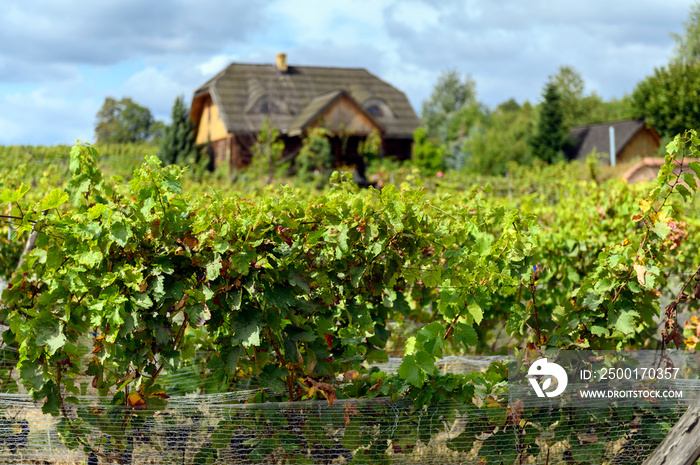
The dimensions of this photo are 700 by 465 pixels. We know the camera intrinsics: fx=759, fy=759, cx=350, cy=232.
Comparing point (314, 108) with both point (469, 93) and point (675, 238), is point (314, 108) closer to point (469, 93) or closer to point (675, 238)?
point (675, 238)

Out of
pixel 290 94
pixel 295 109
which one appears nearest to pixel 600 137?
pixel 295 109

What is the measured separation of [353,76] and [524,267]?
39815 millimetres

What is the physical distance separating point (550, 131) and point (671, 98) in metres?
6.36

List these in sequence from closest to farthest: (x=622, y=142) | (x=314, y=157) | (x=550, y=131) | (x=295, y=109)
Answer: (x=314, y=157) < (x=295, y=109) < (x=622, y=142) < (x=550, y=131)

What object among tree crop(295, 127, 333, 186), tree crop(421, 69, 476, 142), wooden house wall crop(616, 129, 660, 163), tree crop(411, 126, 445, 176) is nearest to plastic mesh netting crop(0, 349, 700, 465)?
tree crop(295, 127, 333, 186)

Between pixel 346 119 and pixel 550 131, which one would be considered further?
pixel 550 131

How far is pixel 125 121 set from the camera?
62969 mm

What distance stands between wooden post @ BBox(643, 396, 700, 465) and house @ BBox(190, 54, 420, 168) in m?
29.9

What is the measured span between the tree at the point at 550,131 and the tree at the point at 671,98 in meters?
4.50

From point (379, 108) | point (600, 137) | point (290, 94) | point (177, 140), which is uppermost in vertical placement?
point (290, 94)

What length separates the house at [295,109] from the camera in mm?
34281

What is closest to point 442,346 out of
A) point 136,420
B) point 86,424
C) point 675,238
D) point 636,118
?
point 136,420

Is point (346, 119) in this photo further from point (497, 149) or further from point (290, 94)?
point (497, 149)

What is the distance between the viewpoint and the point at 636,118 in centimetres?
4256
